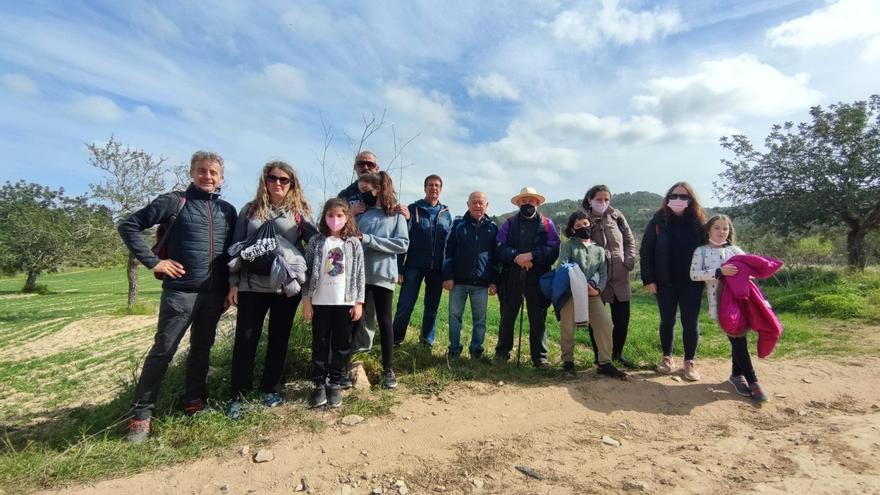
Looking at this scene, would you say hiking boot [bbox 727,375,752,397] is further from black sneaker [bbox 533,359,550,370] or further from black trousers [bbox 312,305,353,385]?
black trousers [bbox 312,305,353,385]

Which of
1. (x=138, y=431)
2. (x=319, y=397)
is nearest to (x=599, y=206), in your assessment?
(x=319, y=397)

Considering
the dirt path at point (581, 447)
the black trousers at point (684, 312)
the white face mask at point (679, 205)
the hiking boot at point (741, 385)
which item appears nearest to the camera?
the dirt path at point (581, 447)

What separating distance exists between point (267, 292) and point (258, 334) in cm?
44

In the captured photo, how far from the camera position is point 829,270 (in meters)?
15.9

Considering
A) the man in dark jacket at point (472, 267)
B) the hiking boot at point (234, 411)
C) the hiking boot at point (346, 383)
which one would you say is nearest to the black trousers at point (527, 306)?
the man in dark jacket at point (472, 267)

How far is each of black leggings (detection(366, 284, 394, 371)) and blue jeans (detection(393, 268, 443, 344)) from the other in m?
0.89

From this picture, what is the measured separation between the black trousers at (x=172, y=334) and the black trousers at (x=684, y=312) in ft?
15.9

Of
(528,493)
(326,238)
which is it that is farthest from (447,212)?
(528,493)

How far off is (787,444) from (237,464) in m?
4.33

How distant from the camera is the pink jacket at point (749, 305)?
4.42m

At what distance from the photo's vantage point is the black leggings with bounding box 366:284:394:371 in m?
4.51

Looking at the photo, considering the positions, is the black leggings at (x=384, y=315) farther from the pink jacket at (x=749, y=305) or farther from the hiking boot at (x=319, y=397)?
the pink jacket at (x=749, y=305)

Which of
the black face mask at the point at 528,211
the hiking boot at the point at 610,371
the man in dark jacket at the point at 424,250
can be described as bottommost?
the hiking boot at the point at 610,371

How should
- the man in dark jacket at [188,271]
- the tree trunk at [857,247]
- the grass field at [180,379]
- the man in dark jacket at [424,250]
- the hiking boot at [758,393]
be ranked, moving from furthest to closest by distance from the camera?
the tree trunk at [857,247], the man in dark jacket at [424,250], the hiking boot at [758,393], the man in dark jacket at [188,271], the grass field at [180,379]
